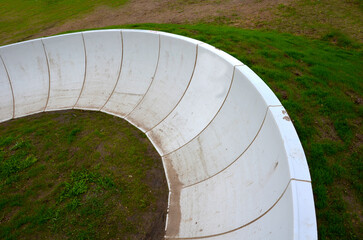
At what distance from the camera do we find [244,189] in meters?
4.07

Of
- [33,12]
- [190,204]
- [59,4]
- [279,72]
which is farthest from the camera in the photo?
[59,4]

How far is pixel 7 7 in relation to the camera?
64.2ft

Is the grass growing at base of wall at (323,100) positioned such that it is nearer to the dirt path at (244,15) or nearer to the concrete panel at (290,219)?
the concrete panel at (290,219)

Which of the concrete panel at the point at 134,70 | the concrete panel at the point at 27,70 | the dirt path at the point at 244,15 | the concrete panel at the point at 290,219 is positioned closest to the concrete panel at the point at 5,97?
the concrete panel at the point at 27,70

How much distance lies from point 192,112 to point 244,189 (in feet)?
9.74

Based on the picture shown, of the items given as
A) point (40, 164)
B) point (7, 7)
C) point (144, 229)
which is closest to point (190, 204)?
point (144, 229)

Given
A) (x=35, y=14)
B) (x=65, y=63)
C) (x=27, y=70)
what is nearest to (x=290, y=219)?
(x=65, y=63)

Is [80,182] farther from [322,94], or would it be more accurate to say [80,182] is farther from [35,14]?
[35,14]

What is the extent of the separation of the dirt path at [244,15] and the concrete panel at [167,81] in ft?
17.3

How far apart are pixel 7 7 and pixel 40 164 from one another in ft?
70.3

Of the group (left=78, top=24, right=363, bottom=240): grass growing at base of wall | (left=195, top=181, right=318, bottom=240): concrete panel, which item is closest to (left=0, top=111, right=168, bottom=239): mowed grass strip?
(left=195, top=181, right=318, bottom=240): concrete panel

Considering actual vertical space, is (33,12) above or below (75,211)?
above

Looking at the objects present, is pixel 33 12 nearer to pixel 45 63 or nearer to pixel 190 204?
pixel 45 63

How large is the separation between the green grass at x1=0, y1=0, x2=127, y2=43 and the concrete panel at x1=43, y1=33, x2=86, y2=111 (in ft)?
18.4
